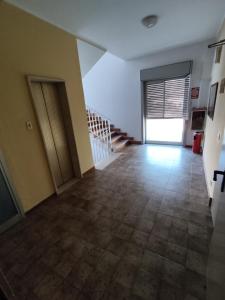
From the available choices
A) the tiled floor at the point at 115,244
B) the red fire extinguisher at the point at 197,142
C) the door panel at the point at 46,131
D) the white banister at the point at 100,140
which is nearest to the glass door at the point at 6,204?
the tiled floor at the point at 115,244

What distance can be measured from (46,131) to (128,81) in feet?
11.1

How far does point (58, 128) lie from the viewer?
2.92m

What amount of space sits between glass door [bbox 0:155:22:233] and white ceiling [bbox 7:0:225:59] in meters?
2.29

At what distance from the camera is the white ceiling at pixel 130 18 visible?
208cm

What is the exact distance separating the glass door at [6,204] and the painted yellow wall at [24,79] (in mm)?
96

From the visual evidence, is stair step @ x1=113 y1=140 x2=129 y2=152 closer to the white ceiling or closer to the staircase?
the staircase

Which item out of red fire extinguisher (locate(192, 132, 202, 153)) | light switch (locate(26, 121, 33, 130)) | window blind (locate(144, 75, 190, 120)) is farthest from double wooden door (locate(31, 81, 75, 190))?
red fire extinguisher (locate(192, 132, 202, 153))

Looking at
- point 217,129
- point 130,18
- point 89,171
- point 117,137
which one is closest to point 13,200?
point 89,171

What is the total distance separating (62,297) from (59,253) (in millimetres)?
436

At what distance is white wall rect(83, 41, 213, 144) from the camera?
3898 mm

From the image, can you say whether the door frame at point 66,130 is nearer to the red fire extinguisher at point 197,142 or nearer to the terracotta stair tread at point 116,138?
the terracotta stair tread at point 116,138

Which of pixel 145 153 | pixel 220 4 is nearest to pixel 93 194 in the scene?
pixel 145 153

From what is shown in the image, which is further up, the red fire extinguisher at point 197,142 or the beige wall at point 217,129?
the beige wall at point 217,129

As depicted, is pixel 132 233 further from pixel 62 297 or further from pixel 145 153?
pixel 145 153
